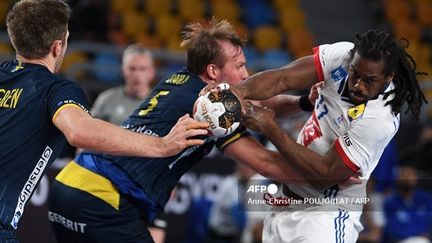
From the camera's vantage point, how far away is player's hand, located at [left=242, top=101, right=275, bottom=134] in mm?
4875

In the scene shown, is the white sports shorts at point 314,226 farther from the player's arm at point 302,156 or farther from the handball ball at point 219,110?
the handball ball at point 219,110

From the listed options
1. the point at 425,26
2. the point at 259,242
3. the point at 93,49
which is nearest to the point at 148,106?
the point at 259,242

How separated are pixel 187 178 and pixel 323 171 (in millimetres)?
4476

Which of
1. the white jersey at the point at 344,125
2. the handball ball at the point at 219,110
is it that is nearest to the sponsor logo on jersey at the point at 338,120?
the white jersey at the point at 344,125

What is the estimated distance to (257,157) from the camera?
511cm

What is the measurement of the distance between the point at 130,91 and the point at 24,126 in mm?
4727

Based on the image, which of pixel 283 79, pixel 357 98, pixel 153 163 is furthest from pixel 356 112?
pixel 153 163

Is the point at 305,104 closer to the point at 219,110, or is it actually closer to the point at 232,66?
the point at 232,66

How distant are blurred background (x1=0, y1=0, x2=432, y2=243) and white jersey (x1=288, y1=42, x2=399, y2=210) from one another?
7.69 ft

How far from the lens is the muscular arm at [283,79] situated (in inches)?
203

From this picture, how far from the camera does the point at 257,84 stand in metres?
5.15

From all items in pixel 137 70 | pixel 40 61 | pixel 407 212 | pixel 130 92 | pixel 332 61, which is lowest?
pixel 407 212

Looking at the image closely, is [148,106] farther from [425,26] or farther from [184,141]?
[425,26]

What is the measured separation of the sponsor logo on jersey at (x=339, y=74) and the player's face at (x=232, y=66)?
23.0 inches
